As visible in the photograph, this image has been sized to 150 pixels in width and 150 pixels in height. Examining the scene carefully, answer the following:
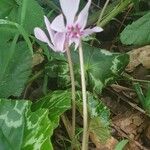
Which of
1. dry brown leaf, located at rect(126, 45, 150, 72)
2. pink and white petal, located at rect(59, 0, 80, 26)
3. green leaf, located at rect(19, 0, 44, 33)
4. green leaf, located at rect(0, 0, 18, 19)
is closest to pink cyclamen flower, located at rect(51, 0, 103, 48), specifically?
pink and white petal, located at rect(59, 0, 80, 26)

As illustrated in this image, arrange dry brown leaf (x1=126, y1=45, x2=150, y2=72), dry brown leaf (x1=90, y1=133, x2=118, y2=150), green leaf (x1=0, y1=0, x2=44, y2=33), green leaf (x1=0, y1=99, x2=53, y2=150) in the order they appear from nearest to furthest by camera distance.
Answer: green leaf (x1=0, y1=99, x2=53, y2=150)
green leaf (x1=0, y1=0, x2=44, y2=33)
dry brown leaf (x1=90, y1=133, x2=118, y2=150)
dry brown leaf (x1=126, y1=45, x2=150, y2=72)

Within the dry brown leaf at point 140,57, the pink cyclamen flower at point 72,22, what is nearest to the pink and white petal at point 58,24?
the pink cyclamen flower at point 72,22

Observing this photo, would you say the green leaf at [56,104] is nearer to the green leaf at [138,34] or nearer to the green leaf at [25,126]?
the green leaf at [25,126]

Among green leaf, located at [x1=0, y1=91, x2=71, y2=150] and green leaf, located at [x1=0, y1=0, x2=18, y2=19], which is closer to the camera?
green leaf, located at [x1=0, y1=91, x2=71, y2=150]

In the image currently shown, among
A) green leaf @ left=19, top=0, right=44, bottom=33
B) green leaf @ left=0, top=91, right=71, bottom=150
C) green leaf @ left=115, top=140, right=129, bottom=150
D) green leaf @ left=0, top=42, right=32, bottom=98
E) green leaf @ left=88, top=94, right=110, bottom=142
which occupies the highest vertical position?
green leaf @ left=19, top=0, right=44, bottom=33

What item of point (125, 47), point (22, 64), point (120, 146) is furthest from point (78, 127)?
point (125, 47)

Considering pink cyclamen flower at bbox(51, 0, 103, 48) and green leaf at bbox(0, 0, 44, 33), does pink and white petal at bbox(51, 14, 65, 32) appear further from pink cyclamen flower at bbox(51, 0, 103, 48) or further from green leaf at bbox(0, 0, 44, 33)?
green leaf at bbox(0, 0, 44, 33)

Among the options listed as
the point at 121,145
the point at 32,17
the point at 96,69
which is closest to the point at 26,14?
the point at 32,17

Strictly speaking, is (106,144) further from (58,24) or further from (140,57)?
(58,24)
